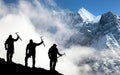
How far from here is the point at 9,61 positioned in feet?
120

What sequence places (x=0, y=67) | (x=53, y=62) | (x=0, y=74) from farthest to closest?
(x=53, y=62) < (x=0, y=67) < (x=0, y=74)

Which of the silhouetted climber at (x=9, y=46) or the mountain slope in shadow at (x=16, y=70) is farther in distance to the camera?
the silhouetted climber at (x=9, y=46)

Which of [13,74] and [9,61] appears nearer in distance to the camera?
[13,74]

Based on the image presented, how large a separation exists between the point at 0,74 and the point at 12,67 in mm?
3431

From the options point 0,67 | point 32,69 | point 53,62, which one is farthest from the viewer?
point 53,62

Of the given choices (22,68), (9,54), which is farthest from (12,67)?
(9,54)

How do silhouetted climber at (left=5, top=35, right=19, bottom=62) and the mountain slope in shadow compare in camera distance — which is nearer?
the mountain slope in shadow

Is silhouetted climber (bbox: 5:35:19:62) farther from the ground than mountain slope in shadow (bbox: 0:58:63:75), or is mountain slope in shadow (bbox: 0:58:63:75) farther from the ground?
silhouetted climber (bbox: 5:35:19:62)

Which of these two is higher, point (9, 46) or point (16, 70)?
point (9, 46)

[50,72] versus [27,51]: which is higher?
[27,51]

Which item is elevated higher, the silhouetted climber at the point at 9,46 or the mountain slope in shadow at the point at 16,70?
the silhouetted climber at the point at 9,46

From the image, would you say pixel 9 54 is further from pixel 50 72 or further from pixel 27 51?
pixel 50 72

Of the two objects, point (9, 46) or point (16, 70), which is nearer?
point (16, 70)

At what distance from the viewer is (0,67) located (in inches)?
1315
